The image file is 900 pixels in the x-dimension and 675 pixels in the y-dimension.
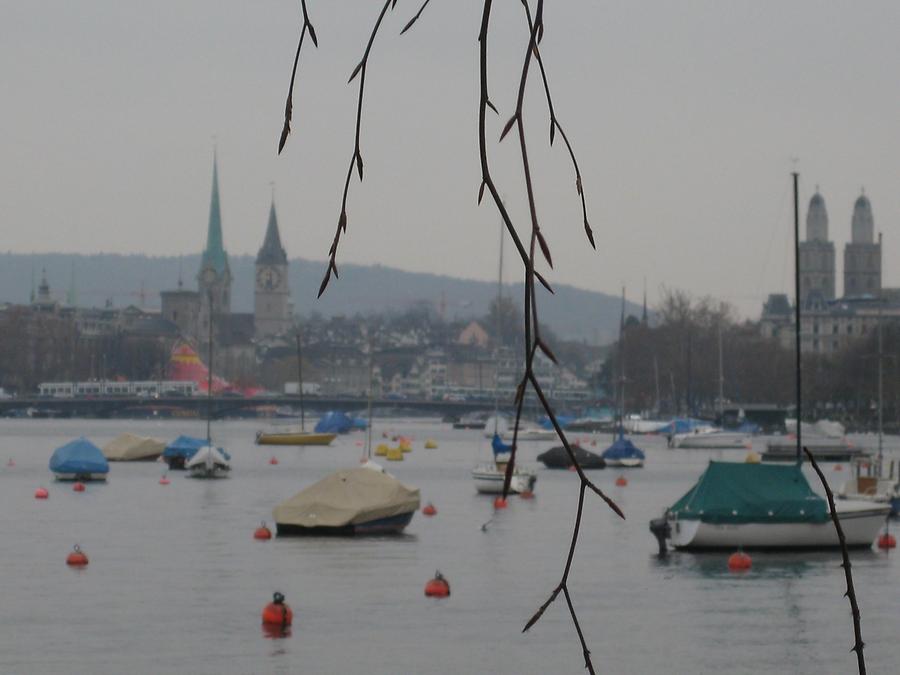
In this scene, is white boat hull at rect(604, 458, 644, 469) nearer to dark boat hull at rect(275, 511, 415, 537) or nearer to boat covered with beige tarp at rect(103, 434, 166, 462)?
boat covered with beige tarp at rect(103, 434, 166, 462)

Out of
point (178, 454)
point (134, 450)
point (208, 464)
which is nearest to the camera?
point (208, 464)

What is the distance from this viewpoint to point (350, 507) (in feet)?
Result: 183

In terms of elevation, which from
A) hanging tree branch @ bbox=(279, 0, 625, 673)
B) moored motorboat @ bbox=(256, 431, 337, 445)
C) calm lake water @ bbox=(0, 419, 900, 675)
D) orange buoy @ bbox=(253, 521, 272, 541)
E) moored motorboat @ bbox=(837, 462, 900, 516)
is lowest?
calm lake water @ bbox=(0, 419, 900, 675)

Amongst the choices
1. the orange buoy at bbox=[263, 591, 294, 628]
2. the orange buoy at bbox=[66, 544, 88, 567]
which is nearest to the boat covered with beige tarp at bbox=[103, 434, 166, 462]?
the orange buoy at bbox=[66, 544, 88, 567]

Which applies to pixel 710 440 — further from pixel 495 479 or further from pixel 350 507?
pixel 350 507

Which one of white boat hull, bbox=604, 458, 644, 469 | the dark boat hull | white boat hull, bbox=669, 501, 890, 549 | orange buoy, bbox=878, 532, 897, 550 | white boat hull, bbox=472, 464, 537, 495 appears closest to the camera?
white boat hull, bbox=669, 501, 890, 549

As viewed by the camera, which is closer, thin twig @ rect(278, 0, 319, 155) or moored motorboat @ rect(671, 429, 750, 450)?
thin twig @ rect(278, 0, 319, 155)

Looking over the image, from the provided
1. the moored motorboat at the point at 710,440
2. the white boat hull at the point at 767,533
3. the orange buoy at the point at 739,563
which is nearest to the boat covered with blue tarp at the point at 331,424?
the moored motorboat at the point at 710,440

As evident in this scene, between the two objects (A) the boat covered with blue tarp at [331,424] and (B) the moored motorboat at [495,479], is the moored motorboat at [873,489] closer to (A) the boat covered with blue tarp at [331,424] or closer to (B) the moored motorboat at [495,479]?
(B) the moored motorboat at [495,479]

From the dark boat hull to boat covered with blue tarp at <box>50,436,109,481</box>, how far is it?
114 feet

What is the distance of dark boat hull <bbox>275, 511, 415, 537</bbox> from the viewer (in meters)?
56.3

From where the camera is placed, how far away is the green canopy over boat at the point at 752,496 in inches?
1907

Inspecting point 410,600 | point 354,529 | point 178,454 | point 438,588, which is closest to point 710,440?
point 178,454

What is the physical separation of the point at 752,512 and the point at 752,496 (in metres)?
0.72
